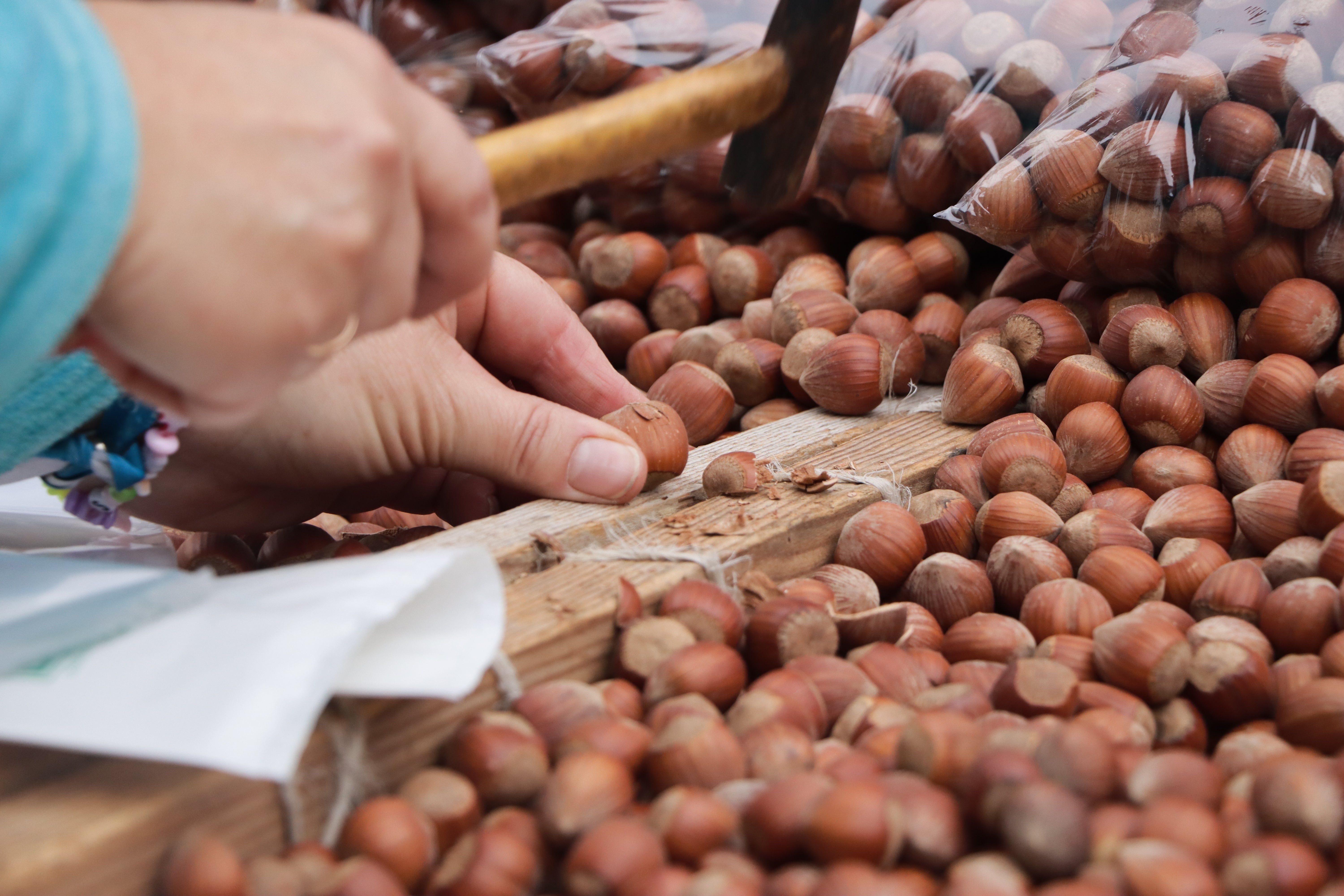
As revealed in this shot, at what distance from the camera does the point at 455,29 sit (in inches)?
159

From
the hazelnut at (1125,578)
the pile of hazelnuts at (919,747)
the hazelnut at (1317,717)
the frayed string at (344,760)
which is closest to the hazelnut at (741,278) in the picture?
the pile of hazelnuts at (919,747)

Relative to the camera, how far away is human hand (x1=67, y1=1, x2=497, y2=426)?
887 mm

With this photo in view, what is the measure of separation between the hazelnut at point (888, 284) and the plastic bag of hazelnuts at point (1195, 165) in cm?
27

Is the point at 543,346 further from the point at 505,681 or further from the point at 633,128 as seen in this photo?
the point at 505,681

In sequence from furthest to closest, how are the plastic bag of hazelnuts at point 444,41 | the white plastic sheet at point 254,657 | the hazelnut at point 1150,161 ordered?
the plastic bag of hazelnuts at point 444,41 < the hazelnut at point 1150,161 < the white plastic sheet at point 254,657

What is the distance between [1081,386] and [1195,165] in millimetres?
491

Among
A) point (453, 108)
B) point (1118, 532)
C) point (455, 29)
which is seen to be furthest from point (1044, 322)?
point (455, 29)

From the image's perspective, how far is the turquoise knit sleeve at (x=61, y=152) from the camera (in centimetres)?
85

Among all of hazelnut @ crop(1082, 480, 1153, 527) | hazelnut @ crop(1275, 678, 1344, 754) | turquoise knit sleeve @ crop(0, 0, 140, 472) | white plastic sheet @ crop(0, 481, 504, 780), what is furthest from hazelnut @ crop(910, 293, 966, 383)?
turquoise knit sleeve @ crop(0, 0, 140, 472)

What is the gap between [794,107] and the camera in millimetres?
1986

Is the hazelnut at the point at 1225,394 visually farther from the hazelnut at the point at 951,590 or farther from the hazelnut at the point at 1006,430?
the hazelnut at the point at 951,590

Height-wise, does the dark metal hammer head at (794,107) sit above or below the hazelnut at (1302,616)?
above

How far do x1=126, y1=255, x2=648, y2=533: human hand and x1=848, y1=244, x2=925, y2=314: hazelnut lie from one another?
3.15ft

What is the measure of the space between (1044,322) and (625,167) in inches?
38.3
